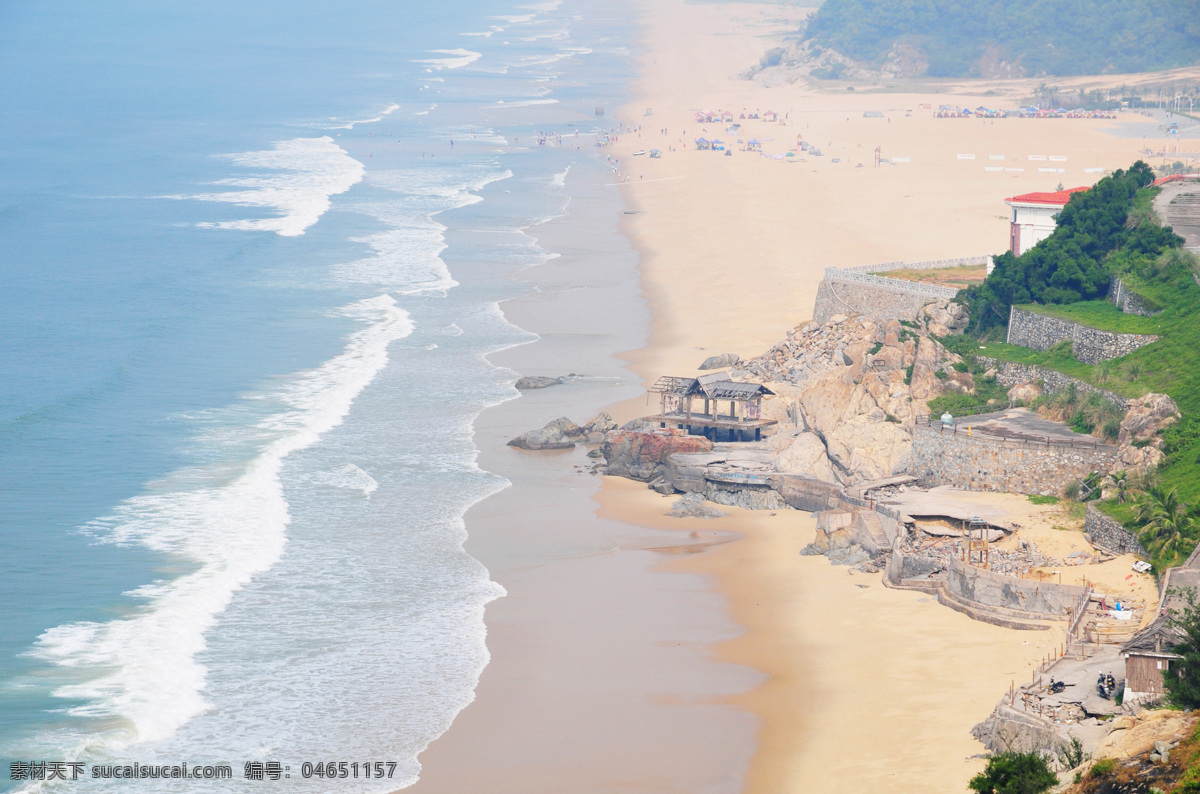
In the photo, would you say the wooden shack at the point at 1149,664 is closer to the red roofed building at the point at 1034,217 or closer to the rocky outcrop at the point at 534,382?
the red roofed building at the point at 1034,217

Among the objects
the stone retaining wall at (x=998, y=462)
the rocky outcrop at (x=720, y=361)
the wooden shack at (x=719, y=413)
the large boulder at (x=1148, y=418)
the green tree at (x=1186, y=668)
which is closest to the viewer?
the green tree at (x=1186, y=668)

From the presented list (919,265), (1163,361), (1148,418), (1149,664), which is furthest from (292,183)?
(1149,664)

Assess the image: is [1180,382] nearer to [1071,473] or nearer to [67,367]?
[1071,473]

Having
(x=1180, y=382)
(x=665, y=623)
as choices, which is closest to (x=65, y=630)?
(x=665, y=623)

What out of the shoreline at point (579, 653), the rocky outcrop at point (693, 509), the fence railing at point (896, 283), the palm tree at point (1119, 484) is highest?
the fence railing at point (896, 283)

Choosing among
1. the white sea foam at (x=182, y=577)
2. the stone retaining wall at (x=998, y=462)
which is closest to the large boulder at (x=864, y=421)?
the stone retaining wall at (x=998, y=462)

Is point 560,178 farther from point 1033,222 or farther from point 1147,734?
point 1147,734

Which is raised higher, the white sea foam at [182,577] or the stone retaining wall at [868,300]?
the stone retaining wall at [868,300]
